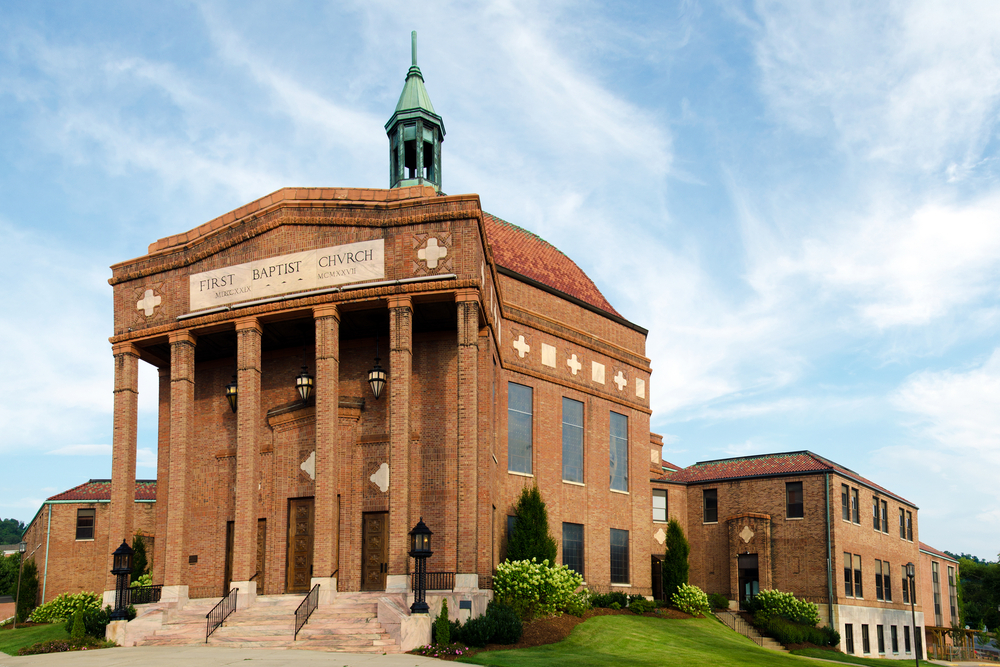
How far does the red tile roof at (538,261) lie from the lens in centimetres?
3644

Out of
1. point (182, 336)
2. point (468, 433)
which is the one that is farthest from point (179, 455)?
point (468, 433)

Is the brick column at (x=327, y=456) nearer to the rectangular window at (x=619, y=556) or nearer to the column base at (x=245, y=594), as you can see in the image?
the column base at (x=245, y=594)

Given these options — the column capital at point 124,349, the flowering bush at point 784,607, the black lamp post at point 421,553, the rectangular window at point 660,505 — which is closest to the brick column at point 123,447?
the column capital at point 124,349

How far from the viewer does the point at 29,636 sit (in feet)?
86.2

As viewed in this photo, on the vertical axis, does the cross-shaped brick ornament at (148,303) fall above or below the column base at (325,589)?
above

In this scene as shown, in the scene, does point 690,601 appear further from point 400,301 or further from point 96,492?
point 96,492

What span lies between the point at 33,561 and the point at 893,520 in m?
46.9

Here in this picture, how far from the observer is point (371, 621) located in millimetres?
21609

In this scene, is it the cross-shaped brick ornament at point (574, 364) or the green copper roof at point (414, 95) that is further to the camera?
the green copper roof at point (414, 95)

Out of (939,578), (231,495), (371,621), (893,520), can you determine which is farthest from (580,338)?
(939,578)

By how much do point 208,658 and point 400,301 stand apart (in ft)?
34.6

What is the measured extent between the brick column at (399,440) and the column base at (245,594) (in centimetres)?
403

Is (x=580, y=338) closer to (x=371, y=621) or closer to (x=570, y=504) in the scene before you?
(x=570, y=504)

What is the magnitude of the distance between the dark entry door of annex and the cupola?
15825 mm
